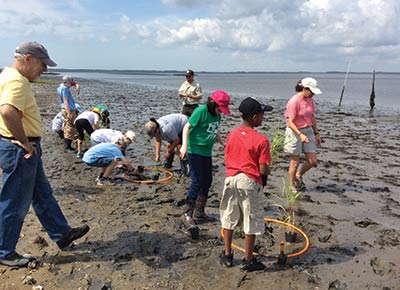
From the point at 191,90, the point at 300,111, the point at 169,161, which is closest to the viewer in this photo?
the point at 300,111

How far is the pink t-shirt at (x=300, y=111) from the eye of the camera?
270 inches

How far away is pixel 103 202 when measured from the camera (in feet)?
22.0

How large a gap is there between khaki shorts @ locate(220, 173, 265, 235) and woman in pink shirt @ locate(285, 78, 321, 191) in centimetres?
278

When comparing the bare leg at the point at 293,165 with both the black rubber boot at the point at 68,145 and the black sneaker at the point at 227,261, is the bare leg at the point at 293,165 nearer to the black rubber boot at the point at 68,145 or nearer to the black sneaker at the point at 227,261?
the black sneaker at the point at 227,261

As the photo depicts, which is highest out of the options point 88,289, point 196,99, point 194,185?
point 196,99

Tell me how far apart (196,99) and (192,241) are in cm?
500

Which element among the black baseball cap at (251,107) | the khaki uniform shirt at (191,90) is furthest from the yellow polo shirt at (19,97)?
the khaki uniform shirt at (191,90)

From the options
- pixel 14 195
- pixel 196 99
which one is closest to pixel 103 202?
pixel 14 195

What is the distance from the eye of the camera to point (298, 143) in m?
7.09

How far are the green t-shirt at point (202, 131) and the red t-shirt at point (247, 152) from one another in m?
1.12

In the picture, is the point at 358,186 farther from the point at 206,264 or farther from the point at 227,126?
the point at 227,126

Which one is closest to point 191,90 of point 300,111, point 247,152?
point 300,111

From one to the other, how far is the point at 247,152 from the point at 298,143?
3.23 meters

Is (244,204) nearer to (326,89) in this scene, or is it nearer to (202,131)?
(202,131)
